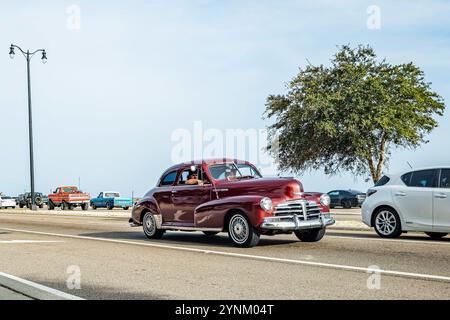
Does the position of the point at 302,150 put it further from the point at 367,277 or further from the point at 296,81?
the point at 367,277

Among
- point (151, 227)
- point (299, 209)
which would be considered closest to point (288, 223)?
point (299, 209)

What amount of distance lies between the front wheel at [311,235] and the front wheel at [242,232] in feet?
5.09

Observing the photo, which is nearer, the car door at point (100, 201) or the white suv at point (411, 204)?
the white suv at point (411, 204)

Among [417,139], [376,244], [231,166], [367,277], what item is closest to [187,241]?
[231,166]

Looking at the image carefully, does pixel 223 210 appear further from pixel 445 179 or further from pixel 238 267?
pixel 445 179

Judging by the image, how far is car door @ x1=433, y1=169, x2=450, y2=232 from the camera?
1284 cm

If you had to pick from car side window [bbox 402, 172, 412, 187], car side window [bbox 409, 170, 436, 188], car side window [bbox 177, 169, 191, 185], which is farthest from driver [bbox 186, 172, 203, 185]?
car side window [bbox 409, 170, 436, 188]

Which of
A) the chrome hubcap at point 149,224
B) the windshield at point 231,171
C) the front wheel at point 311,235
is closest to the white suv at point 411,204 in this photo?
the front wheel at point 311,235

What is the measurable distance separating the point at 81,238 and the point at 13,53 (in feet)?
104

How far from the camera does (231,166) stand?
44.1 feet

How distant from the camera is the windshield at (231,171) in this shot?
13.3 m

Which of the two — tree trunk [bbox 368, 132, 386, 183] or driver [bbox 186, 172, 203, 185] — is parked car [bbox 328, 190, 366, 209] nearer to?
tree trunk [bbox 368, 132, 386, 183]

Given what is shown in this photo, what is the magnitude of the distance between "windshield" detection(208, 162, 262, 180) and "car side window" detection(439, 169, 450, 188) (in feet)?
13.0

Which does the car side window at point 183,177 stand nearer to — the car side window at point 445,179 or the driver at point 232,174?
the driver at point 232,174
